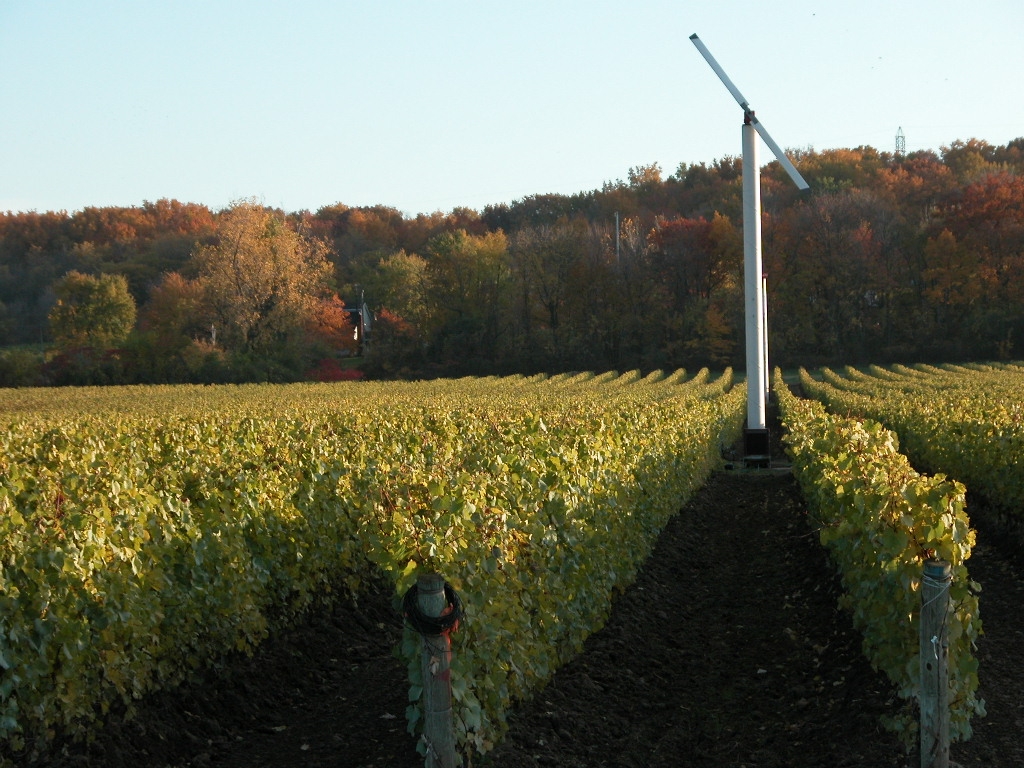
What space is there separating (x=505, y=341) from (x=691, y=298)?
15083mm

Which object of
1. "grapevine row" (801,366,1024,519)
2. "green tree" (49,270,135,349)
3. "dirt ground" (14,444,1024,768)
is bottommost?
"dirt ground" (14,444,1024,768)

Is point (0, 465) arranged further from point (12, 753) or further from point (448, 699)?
point (448, 699)

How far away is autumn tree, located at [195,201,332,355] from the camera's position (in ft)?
228

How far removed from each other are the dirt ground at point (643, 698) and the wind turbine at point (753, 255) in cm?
1063

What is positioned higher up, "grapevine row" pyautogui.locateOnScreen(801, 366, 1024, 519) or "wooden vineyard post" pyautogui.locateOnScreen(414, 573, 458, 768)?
"wooden vineyard post" pyautogui.locateOnScreen(414, 573, 458, 768)

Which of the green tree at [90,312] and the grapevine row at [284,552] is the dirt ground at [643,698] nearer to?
the grapevine row at [284,552]

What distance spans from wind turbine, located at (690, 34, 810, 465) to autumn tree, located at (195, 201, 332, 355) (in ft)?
172

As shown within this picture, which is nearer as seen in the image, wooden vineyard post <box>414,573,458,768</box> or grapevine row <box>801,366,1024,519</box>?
wooden vineyard post <box>414,573,458,768</box>

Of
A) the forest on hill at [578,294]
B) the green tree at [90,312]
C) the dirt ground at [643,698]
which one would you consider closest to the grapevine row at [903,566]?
the dirt ground at [643,698]

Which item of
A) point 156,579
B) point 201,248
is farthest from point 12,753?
point 201,248

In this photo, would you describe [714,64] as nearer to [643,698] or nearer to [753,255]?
→ [753,255]

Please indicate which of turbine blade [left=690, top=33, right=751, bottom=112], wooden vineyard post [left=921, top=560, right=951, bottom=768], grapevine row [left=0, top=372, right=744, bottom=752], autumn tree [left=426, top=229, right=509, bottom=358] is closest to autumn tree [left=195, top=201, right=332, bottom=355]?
autumn tree [left=426, top=229, right=509, bottom=358]

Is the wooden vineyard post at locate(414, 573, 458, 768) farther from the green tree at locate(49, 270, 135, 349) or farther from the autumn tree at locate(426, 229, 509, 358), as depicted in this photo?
the green tree at locate(49, 270, 135, 349)

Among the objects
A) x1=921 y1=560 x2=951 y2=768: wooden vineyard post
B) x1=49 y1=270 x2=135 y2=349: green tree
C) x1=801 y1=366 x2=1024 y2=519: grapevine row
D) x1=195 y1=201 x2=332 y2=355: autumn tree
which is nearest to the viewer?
x1=921 y1=560 x2=951 y2=768: wooden vineyard post
